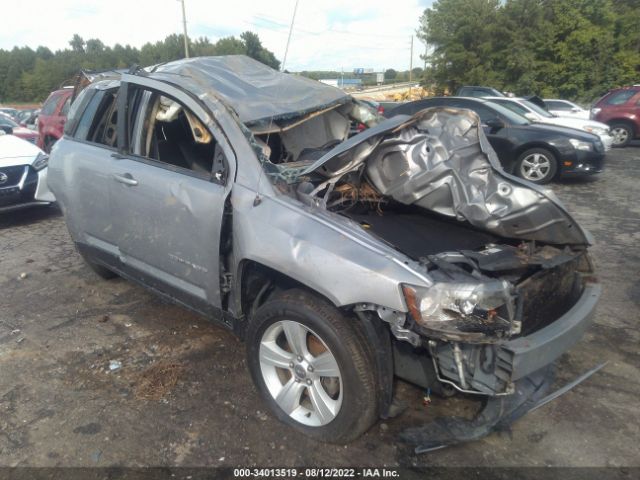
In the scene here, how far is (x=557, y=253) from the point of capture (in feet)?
9.45

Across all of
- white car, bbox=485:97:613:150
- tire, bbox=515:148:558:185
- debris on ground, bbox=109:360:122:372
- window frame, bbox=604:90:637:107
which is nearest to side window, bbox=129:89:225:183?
debris on ground, bbox=109:360:122:372

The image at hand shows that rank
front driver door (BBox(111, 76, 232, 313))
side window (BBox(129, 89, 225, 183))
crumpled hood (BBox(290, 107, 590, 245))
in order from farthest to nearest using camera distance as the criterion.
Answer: side window (BBox(129, 89, 225, 183)) < crumpled hood (BBox(290, 107, 590, 245)) < front driver door (BBox(111, 76, 232, 313))

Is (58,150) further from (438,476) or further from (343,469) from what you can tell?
(438,476)

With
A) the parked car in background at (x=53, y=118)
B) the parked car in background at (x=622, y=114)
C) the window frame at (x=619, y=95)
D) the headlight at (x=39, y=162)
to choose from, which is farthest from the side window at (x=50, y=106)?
the window frame at (x=619, y=95)

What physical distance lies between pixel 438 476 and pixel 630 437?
1.13m

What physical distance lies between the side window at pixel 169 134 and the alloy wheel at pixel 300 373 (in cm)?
114

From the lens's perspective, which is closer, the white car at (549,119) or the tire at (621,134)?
the white car at (549,119)

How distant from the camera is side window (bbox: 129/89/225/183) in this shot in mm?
3094

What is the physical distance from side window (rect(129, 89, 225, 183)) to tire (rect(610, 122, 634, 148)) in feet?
46.0

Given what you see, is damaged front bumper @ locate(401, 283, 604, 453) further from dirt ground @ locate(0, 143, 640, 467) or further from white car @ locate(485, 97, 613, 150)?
white car @ locate(485, 97, 613, 150)

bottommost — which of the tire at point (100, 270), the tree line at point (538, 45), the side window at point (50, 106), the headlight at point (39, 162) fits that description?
the tire at point (100, 270)

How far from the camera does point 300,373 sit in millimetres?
2551

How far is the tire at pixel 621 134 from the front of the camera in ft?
44.7

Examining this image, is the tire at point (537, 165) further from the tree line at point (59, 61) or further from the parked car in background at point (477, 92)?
the tree line at point (59, 61)
